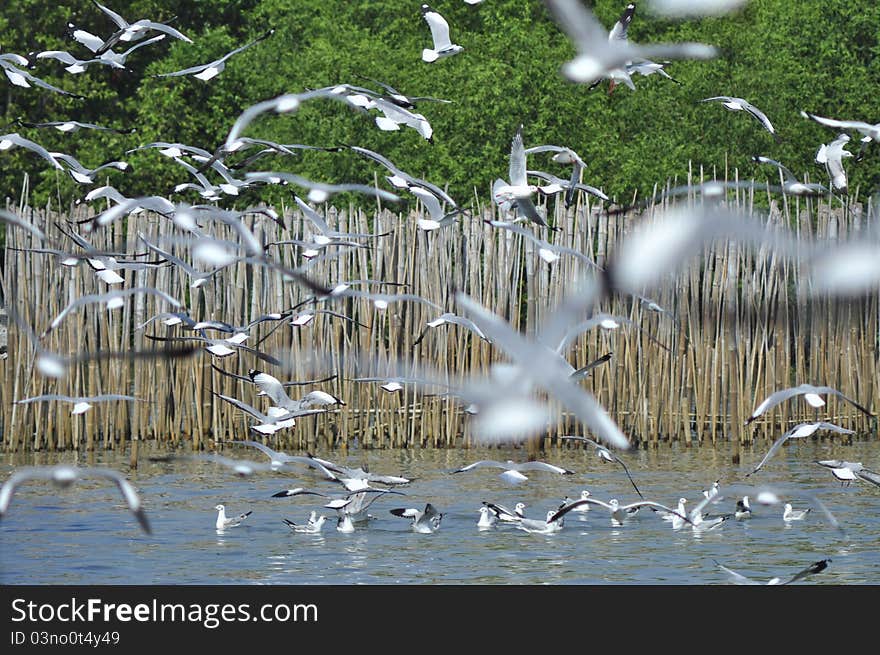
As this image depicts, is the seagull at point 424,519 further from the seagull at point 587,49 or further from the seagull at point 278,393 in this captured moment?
the seagull at point 587,49

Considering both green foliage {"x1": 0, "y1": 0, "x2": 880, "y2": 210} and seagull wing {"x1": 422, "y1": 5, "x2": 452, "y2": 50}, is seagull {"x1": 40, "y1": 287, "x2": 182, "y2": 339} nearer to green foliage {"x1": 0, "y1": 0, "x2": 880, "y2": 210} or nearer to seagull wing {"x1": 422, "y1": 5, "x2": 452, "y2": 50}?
seagull wing {"x1": 422, "y1": 5, "x2": 452, "y2": 50}

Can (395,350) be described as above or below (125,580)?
above

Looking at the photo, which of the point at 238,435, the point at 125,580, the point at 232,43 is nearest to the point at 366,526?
the point at 125,580

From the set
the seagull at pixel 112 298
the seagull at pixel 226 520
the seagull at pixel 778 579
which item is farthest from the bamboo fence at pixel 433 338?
the seagull at pixel 778 579

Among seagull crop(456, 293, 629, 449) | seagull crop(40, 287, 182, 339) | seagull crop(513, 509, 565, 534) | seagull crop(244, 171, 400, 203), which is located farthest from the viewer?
seagull crop(513, 509, 565, 534)

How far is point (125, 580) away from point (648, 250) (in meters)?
6.45

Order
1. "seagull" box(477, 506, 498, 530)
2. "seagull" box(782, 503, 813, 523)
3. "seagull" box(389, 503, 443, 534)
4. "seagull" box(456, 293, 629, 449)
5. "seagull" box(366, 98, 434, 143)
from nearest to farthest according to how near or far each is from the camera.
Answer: "seagull" box(456, 293, 629, 449) < "seagull" box(366, 98, 434, 143) < "seagull" box(389, 503, 443, 534) < "seagull" box(477, 506, 498, 530) < "seagull" box(782, 503, 813, 523)

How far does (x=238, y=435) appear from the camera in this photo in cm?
1869

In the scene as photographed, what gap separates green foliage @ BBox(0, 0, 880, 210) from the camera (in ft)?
88.9

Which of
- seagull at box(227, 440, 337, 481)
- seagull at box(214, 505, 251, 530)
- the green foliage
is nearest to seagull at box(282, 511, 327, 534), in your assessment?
seagull at box(214, 505, 251, 530)

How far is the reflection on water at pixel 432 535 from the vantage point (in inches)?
513

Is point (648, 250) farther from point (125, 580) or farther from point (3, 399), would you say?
point (3, 399)

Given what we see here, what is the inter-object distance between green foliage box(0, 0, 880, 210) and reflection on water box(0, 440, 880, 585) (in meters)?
7.51
